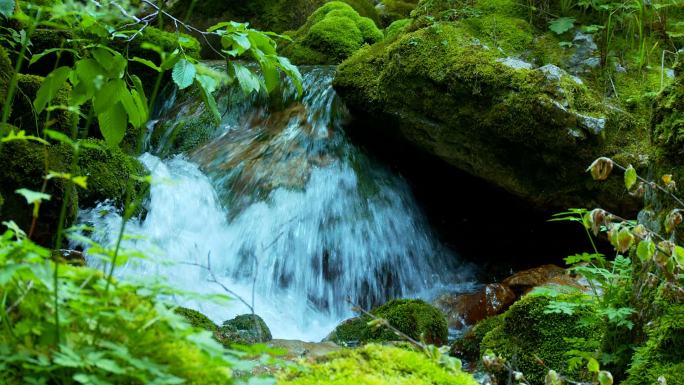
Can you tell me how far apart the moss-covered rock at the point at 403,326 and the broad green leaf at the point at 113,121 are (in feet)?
10.4

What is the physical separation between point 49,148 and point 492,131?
449 cm

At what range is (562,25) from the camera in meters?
6.41

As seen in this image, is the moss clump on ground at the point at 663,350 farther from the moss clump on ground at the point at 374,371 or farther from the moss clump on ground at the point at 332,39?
the moss clump on ground at the point at 332,39

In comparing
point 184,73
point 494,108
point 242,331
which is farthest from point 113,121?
point 494,108

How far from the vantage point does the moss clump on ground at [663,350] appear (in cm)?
257

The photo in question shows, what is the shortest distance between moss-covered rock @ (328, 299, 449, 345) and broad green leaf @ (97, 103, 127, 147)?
3179 mm

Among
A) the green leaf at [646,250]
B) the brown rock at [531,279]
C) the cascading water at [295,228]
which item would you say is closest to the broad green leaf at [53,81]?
the green leaf at [646,250]

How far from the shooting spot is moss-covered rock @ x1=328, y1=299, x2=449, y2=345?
15.8ft

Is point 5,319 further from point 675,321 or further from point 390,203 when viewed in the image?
point 390,203

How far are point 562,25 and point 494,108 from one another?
1469 mm

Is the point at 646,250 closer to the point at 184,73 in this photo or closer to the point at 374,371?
the point at 374,371

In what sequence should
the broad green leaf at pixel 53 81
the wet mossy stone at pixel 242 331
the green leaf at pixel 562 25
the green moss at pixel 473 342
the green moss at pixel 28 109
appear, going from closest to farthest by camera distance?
1. the broad green leaf at pixel 53 81
2. the wet mossy stone at pixel 242 331
3. the green moss at pixel 473 342
4. the green moss at pixel 28 109
5. the green leaf at pixel 562 25

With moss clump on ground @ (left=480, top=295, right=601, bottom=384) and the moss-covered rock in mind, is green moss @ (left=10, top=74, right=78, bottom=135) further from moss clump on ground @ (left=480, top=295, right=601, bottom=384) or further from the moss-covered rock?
moss clump on ground @ (left=480, top=295, right=601, bottom=384)

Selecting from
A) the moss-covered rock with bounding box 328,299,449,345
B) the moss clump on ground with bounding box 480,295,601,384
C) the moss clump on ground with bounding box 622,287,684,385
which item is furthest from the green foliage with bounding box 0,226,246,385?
the moss-covered rock with bounding box 328,299,449,345
